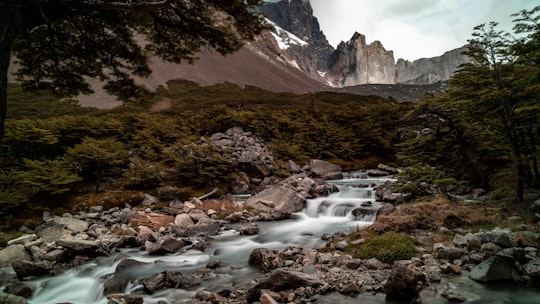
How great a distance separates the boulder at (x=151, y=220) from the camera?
40.4ft

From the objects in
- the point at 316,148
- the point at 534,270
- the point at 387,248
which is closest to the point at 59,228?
the point at 387,248

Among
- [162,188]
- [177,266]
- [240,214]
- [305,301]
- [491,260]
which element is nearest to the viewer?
[305,301]

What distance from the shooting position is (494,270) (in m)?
5.73

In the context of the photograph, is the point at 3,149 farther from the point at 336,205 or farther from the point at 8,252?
the point at 336,205

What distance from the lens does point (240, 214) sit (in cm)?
1401

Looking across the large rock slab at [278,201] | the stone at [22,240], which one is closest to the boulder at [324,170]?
the large rock slab at [278,201]

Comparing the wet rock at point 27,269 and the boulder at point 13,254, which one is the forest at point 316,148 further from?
the wet rock at point 27,269

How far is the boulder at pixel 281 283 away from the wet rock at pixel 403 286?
1273 mm

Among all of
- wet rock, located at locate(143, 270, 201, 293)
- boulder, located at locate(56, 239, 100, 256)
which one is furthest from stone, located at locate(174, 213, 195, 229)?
wet rock, located at locate(143, 270, 201, 293)

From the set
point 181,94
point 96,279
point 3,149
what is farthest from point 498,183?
point 181,94

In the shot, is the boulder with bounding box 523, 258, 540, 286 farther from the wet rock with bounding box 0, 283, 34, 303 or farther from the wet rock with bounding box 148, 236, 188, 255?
the wet rock with bounding box 0, 283, 34, 303

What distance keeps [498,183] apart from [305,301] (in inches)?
445

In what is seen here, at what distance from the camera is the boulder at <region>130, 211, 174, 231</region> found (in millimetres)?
12312

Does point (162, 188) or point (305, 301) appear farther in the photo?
point (162, 188)
